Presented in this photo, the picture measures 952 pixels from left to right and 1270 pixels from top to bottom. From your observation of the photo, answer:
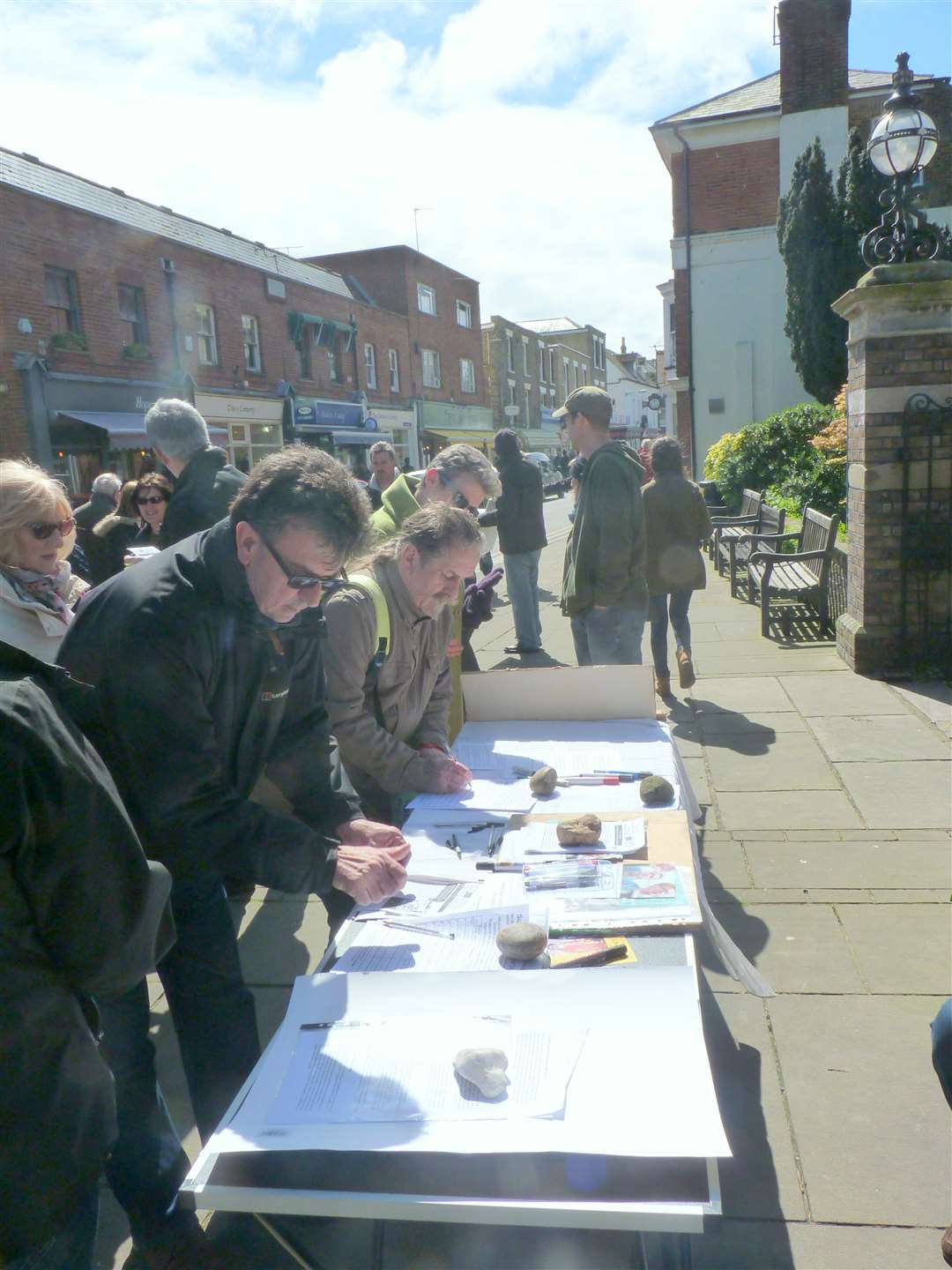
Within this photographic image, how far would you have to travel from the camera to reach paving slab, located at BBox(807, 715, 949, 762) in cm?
540

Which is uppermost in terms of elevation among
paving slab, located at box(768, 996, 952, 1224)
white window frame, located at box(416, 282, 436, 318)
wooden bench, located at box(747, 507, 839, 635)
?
white window frame, located at box(416, 282, 436, 318)

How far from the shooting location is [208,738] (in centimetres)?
201

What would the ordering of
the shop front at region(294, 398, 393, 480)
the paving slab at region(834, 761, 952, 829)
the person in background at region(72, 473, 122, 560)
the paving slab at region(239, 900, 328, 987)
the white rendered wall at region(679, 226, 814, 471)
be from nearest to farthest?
1. the paving slab at region(239, 900, 328, 987)
2. the paving slab at region(834, 761, 952, 829)
3. the person in background at region(72, 473, 122, 560)
4. the white rendered wall at region(679, 226, 814, 471)
5. the shop front at region(294, 398, 393, 480)

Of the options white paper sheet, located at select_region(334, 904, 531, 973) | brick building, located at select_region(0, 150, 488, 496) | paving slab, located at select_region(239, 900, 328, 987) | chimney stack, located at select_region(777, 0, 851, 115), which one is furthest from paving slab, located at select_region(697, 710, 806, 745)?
chimney stack, located at select_region(777, 0, 851, 115)

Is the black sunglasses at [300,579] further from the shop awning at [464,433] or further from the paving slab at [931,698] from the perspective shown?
the shop awning at [464,433]

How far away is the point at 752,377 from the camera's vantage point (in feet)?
75.2

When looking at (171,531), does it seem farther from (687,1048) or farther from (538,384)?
(538,384)

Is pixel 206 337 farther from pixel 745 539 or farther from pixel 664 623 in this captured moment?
pixel 664 623

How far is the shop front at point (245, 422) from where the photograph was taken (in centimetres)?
2433

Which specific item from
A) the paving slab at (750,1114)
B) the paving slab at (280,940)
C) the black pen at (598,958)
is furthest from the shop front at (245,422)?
the black pen at (598,958)

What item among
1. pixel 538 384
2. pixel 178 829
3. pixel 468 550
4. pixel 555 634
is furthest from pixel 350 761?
pixel 538 384

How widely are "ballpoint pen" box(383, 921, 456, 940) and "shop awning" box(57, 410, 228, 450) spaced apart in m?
18.0

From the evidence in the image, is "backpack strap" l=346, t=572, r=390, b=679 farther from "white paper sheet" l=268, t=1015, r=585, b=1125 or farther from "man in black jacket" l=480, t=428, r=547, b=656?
"man in black jacket" l=480, t=428, r=547, b=656

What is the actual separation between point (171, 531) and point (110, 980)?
118 inches
